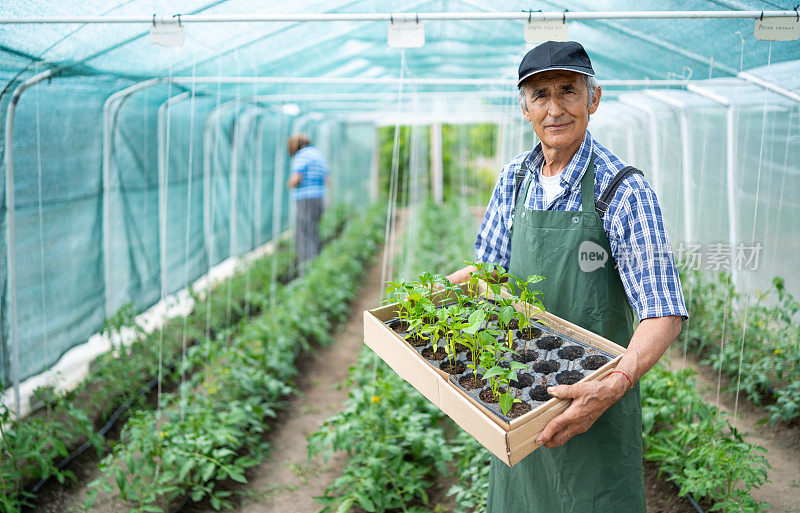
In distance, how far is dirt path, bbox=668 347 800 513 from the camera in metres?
3.05

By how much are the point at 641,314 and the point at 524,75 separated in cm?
74

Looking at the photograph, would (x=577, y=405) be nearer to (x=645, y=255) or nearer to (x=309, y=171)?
(x=645, y=255)

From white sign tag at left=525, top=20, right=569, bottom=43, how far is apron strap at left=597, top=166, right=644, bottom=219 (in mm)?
1101

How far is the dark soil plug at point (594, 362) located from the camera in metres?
1.57

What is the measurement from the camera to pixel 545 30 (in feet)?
8.06

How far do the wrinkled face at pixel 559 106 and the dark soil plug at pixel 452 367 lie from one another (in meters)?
0.73

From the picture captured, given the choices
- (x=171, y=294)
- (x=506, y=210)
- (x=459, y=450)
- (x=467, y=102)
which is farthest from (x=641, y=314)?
(x=467, y=102)

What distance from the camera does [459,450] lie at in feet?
10.2

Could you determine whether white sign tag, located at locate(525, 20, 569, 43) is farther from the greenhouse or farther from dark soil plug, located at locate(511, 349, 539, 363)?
dark soil plug, located at locate(511, 349, 539, 363)

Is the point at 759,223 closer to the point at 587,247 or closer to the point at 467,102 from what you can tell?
the point at 587,247

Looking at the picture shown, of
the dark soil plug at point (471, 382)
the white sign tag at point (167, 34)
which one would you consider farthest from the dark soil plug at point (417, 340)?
the white sign tag at point (167, 34)

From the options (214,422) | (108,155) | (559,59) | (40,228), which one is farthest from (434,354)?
(108,155)

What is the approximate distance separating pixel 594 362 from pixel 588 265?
0.92 feet

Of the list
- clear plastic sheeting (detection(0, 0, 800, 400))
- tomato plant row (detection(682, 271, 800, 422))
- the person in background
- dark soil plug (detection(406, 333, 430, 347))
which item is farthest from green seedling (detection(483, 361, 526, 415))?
the person in background
